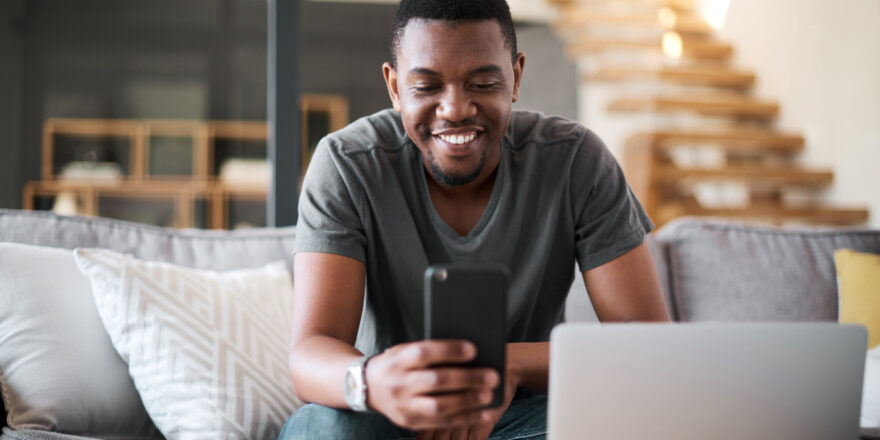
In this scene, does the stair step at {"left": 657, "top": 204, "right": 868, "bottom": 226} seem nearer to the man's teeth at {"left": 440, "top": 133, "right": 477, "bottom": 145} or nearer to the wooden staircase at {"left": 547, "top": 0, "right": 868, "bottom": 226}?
the wooden staircase at {"left": 547, "top": 0, "right": 868, "bottom": 226}

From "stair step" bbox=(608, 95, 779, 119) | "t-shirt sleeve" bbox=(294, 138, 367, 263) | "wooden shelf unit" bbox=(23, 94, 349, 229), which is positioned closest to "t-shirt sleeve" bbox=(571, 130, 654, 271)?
"t-shirt sleeve" bbox=(294, 138, 367, 263)

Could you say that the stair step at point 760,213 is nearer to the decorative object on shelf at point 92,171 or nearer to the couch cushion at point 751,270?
the couch cushion at point 751,270

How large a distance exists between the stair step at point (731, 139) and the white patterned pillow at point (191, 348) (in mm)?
2260

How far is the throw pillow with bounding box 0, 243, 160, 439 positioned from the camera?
119 cm

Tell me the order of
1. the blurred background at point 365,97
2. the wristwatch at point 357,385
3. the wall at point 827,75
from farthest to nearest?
the blurred background at point 365,97, the wall at point 827,75, the wristwatch at point 357,385

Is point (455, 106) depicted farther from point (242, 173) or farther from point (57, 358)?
point (242, 173)

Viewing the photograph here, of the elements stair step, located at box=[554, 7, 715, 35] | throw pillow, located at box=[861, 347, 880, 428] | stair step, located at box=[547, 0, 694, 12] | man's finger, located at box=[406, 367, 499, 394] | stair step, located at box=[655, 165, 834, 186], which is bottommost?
throw pillow, located at box=[861, 347, 880, 428]

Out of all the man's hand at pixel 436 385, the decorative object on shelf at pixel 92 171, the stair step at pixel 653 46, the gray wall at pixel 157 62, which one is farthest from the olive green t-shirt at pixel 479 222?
the decorative object on shelf at pixel 92 171

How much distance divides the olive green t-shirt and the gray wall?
3.17m

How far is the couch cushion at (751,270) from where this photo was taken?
166 centimetres

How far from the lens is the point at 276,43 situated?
198 cm

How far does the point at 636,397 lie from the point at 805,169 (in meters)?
2.75

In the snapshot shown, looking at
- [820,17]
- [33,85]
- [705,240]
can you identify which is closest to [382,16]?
[33,85]

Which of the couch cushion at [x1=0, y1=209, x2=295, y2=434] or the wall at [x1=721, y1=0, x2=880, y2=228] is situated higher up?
the wall at [x1=721, y1=0, x2=880, y2=228]
